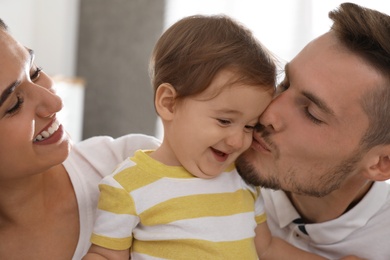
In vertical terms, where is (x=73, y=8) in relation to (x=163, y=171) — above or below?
below

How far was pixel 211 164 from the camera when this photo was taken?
138 cm

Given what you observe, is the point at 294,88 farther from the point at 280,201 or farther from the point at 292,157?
the point at 280,201

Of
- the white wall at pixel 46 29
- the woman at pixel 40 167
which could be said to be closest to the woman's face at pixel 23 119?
the woman at pixel 40 167

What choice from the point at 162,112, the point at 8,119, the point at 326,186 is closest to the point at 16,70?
the point at 8,119

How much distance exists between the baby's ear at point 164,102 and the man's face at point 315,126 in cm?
25

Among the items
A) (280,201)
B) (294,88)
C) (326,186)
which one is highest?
(294,88)

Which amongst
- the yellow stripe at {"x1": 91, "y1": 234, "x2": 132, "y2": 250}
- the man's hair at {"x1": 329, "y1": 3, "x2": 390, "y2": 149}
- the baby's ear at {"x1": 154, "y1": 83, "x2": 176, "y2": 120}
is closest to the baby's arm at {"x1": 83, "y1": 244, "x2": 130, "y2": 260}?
the yellow stripe at {"x1": 91, "y1": 234, "x2": 132, "y2": 250}

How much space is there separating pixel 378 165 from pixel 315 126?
0.25 meters

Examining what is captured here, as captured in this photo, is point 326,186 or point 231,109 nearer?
point 231,109

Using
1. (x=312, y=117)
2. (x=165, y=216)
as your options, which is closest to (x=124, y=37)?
(x=312, y=117)

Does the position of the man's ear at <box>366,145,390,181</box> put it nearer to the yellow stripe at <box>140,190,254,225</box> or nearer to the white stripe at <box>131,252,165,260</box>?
the yellow stripe at <box>140,190,254,225</box>

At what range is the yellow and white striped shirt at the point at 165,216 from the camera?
132cm

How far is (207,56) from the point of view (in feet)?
4.26

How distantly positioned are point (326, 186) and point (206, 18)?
0.62 metres
